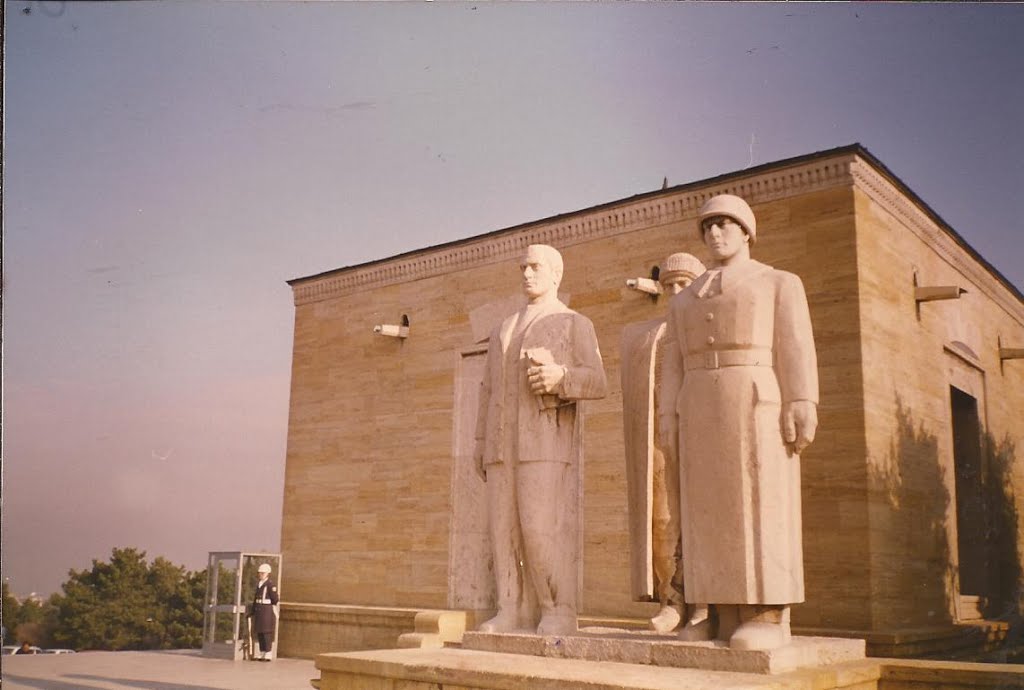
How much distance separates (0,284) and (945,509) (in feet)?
32.4

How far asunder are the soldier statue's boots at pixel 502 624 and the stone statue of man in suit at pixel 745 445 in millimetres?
1368

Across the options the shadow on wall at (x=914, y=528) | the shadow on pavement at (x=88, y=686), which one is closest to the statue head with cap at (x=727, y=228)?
the shadow on wall at (x=914, y=528)

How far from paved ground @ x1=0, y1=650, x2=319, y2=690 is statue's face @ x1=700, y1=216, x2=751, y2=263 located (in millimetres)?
6986

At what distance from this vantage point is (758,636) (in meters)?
4.85

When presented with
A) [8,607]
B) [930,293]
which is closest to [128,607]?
[8,607]

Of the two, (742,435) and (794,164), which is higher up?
(794,164)

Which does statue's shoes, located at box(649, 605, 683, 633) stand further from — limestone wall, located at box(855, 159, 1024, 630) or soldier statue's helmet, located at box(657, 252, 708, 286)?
limestone wall, located at box(855, 159, 1024, 630)

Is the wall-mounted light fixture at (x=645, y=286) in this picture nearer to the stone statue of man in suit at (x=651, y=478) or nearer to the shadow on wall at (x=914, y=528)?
the shadow on wall at (x=914, y=528)

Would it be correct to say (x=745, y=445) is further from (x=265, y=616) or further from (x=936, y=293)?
(x=265, y=616)

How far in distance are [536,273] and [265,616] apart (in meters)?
9.64

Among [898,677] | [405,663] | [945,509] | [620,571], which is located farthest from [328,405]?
[898,677]

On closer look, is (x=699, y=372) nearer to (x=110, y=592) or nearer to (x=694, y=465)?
(x=694, y=465)

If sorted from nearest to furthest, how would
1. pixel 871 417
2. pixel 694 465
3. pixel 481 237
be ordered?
pixel 694 465 < pixel 871 417 < pixel 481 237

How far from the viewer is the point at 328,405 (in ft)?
51.6
